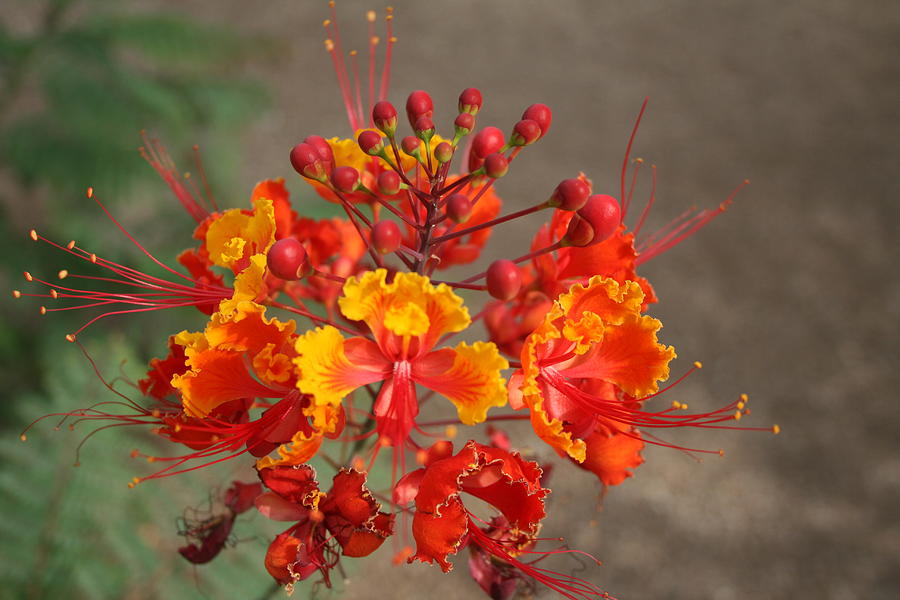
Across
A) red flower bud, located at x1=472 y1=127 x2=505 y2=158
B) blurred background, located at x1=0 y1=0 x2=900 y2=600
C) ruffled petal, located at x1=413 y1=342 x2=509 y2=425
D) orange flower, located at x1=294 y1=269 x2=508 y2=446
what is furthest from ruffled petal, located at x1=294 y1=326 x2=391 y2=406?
blurred background, located at x1=0 y1=0 x2=900 y2=600

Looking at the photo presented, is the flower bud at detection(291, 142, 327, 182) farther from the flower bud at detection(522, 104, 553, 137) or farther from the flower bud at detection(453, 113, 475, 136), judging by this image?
the flower bud at detection(522, 104, 553, 137)

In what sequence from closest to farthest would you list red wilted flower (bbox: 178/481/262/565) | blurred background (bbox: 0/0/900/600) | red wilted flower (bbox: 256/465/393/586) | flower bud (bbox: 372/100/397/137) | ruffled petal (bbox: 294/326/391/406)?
ruffled petal (bbox: 294/326/391/406) → red wilted flower (bbox: 256/465/393/586) → flower bud (bbox: 372/100/397/137) → red wilted flower (bbox: 178/481/262/565) → blurred background (bbox: 0/0/900/600)

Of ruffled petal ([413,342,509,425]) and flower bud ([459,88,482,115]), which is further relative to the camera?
flower bud ([459,88,482,115])

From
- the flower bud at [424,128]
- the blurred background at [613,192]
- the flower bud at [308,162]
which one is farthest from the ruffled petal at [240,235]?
the blurred background at [613,192]

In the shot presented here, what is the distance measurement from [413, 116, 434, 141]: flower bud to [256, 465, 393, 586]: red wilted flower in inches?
29.3

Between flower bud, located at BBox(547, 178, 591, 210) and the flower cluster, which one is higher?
flower bud, located at BBox(547, 178, 591, 210)

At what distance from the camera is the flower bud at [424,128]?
1.71 meters

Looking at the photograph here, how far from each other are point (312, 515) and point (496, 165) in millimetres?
820

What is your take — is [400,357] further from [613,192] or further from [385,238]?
[613,192]

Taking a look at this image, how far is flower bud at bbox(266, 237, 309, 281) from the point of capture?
1.55 metres

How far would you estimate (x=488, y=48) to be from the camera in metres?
7.71

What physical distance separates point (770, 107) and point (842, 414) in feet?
10.8

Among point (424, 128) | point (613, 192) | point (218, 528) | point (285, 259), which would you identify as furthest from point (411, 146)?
point (613, 192)

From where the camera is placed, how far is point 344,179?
1609mm
